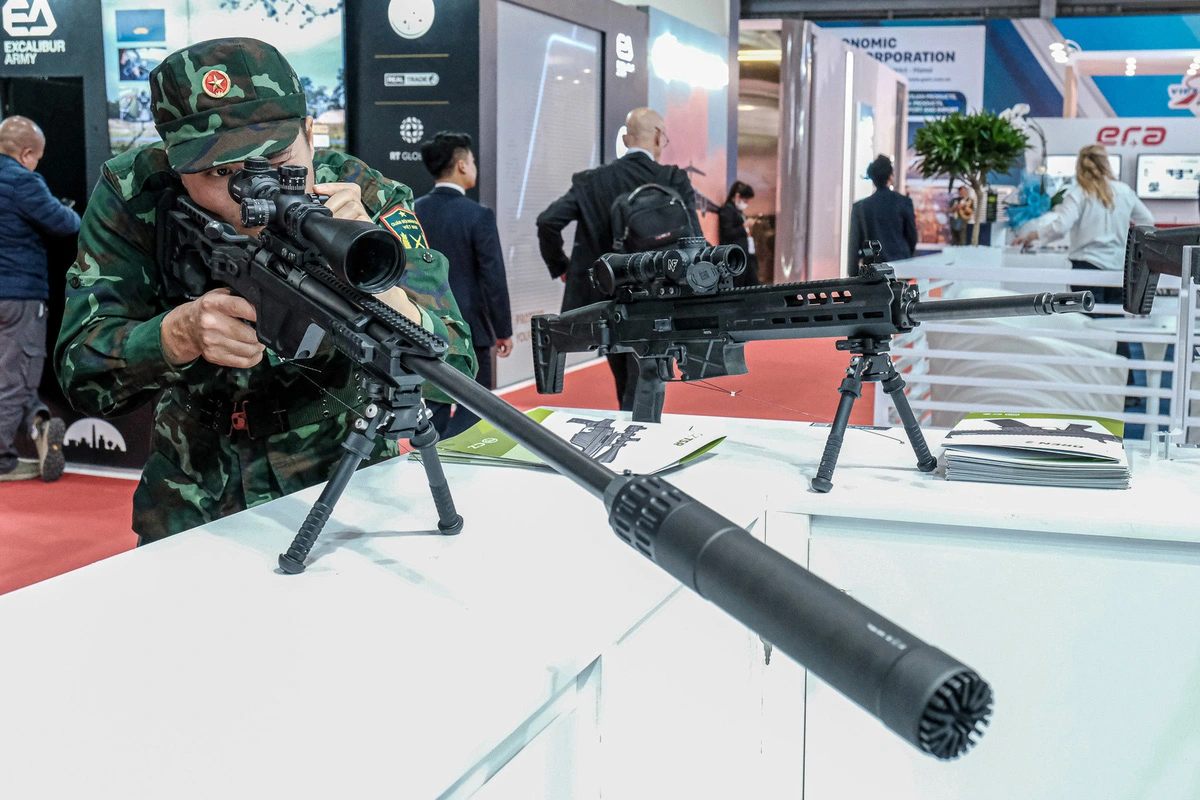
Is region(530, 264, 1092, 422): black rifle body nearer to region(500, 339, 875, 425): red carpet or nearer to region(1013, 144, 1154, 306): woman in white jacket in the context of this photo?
region(500, 339, 875, 425): red carpet

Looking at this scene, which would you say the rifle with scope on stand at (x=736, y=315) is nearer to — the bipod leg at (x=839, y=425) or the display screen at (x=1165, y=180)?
the bipod leg at (x=839, y=425)

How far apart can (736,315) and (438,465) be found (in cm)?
70

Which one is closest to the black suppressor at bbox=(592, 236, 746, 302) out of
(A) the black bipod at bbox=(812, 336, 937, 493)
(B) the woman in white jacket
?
(A) the black bipod at bbox=(812, 336, 937, 493)

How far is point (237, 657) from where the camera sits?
912 mm

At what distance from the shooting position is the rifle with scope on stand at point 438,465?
1.65 feet

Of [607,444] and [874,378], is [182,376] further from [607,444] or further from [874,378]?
[874,378]

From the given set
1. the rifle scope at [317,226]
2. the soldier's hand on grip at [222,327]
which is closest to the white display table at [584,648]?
the soldier's hand on grip at [222,327]

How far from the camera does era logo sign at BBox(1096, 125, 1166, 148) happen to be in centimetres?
834

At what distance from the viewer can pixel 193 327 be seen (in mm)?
1221

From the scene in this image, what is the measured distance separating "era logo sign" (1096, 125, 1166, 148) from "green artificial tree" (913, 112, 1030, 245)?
7.17ft

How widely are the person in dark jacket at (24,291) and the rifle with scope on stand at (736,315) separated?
3.12 meters

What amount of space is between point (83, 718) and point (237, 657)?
14cm

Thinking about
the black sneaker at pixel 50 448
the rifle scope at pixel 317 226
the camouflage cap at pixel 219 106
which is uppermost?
the camouflage cap at pixel 219 106

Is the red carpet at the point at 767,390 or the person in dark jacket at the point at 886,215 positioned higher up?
the person in dark jacket at the point at 886,215
